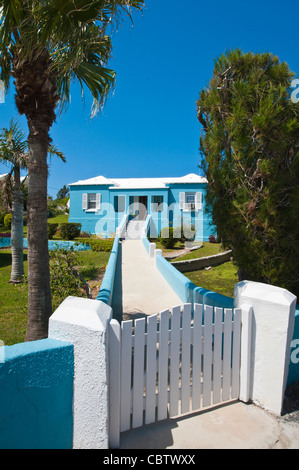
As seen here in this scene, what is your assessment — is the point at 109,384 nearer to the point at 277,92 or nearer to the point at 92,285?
the point at 277,92

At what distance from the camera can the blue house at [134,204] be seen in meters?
25.7

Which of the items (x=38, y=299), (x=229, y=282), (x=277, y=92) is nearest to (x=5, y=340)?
(x=38, y=299)

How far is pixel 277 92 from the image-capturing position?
4.52 m

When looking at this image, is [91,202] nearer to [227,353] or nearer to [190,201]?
[190,201]

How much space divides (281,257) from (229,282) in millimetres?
6291

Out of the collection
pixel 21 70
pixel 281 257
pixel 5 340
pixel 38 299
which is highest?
pixel 21 70

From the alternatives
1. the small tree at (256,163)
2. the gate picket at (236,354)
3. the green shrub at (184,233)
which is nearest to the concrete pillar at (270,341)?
the gate picket at (236,354)

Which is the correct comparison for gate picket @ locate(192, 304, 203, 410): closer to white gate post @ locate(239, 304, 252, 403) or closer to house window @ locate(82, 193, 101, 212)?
white gate post @ locate(239, 304, 252, 403)

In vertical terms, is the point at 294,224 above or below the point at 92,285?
above

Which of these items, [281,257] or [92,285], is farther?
[92,285]

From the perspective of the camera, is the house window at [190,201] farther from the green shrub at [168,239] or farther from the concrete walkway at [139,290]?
the concrete walkway at [139,290]

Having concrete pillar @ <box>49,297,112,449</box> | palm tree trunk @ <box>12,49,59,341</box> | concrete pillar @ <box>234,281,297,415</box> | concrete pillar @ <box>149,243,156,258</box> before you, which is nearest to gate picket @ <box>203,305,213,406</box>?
concrete pillar @ <box>234,281,297,415</box>

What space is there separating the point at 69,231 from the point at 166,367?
23.6 m

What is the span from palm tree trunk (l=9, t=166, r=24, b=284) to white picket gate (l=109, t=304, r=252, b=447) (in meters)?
9.80
